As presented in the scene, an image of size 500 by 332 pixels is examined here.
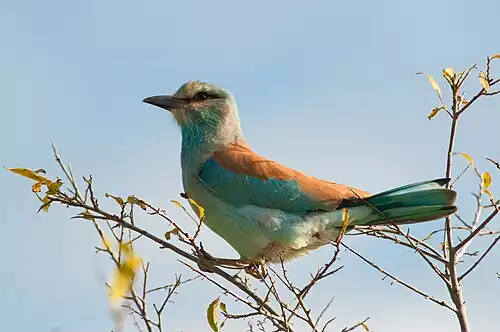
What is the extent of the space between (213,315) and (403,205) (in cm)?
146

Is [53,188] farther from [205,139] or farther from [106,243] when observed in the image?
[205,139]

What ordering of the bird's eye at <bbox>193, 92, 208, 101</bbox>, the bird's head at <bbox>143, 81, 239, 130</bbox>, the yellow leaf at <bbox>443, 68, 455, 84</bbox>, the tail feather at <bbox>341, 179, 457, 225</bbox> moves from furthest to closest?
the bird's eye at <bbox>193, 92, 208, 101</bbox>
the bird's head at <bbox>143, 81, 239, 130</bbox>
the tail feather at <bbox>341, 179, 457, 225</bbox>
the yellow leaf at <bbox>443, 68, 455, 84</bbox>

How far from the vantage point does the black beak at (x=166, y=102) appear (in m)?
5.78

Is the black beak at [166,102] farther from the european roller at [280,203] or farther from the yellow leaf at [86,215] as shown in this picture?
the yellow leaf at [86,215]

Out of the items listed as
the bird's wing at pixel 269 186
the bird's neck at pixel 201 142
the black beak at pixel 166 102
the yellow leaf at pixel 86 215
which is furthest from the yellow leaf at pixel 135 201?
the black beak at pixel 166 102

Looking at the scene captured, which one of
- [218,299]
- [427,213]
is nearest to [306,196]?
[427,213]

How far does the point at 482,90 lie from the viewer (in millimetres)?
4137

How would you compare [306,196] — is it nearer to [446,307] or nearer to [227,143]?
[227,143]

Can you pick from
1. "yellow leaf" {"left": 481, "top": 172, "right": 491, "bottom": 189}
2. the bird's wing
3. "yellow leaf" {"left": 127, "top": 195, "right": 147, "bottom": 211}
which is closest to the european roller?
the bird's wing

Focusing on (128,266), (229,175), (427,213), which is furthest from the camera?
(229,175)

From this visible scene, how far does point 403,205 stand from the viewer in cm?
487

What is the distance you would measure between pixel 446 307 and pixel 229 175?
5.48 feet

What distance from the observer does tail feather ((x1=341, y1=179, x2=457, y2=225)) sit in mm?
4715

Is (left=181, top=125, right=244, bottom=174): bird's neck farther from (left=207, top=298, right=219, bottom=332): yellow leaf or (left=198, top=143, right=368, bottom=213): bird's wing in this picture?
(left=207, top=298, right=219, bottom=332): yellow leaf
